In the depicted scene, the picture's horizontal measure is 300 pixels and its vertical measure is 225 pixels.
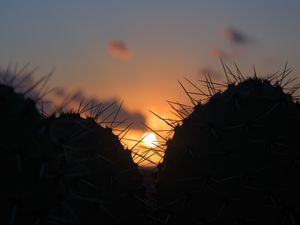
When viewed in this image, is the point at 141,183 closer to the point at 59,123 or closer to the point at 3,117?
the point at 59,123

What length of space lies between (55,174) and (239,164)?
924 mm

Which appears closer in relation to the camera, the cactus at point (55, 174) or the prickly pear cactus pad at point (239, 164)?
the cactus at point (55, 174)

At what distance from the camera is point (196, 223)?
2.51 m

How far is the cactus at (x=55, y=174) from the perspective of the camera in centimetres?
191

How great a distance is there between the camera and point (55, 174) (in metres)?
2.01

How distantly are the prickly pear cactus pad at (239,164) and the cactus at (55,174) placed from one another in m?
0.26

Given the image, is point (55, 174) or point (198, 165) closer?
point (55, 174)

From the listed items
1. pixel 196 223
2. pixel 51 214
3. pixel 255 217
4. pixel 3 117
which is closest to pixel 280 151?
pixel 255 217

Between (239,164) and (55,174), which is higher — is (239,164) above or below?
above

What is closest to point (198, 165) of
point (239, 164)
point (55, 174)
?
point (239, 164)

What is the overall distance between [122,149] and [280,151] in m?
0.80

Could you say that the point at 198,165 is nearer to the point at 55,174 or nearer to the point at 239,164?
the point at 239,164

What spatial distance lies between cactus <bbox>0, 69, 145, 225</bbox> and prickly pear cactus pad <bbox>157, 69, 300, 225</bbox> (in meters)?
0.26

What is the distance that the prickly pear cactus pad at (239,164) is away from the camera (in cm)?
243
